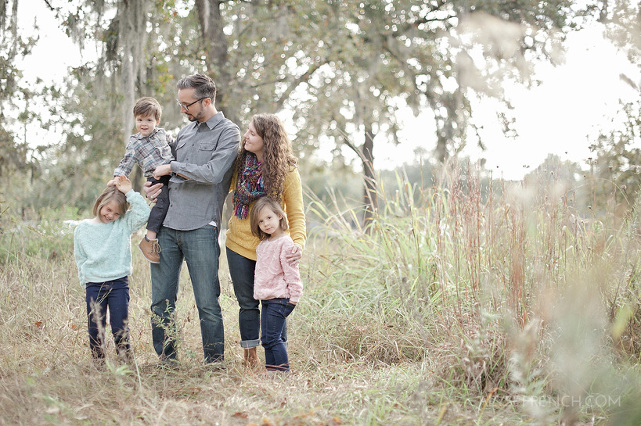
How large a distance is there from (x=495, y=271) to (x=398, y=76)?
9164 mm

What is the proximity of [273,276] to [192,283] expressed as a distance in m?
0.48

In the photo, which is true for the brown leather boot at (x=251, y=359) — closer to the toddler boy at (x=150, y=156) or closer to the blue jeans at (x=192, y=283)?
the blue jeans at (x=192, y=283)

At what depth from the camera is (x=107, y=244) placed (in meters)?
3.19

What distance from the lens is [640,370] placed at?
2.57 m

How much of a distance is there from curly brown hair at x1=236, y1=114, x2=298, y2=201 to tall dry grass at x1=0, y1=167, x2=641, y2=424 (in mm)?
959

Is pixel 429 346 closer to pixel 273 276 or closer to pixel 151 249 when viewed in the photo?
pixel 273 276

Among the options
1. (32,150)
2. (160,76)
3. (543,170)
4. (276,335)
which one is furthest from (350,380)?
(32,150)

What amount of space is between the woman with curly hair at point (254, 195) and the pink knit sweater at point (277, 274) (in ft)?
0.19

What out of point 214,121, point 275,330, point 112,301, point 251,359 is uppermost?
point 214,121

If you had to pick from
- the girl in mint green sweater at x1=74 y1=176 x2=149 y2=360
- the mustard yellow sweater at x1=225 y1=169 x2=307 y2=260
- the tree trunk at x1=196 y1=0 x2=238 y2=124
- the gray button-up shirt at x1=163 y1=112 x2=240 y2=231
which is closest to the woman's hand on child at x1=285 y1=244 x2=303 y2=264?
the mustard yellow sweater at x1=225 y1=169 x2=307 y2=260

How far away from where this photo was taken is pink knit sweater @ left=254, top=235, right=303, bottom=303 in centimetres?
306

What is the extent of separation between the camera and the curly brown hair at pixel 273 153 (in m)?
3.09

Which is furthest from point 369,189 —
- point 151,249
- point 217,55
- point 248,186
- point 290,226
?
point 217,55

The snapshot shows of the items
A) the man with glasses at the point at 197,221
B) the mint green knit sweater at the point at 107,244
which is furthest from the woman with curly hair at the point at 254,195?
the mint green knit sweater at the point at 107,244
